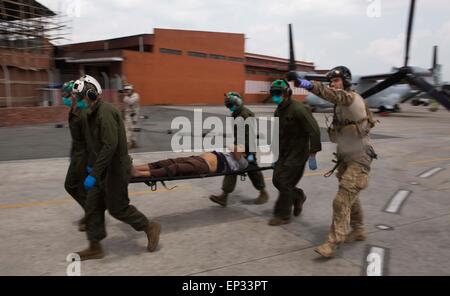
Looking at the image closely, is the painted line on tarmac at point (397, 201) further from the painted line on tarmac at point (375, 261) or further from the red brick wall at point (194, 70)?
the red brick wall at point (194, 70)

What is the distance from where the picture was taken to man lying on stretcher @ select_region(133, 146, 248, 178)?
4711mm

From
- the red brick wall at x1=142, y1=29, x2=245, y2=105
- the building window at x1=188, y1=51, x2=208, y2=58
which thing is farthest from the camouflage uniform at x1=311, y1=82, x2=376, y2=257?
the building window at x1=188, y1=51, x2=208, y2=58

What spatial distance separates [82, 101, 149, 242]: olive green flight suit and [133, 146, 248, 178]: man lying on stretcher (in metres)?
0.67

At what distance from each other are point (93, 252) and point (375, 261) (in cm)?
298

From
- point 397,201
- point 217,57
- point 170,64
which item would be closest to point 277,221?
point 397,201

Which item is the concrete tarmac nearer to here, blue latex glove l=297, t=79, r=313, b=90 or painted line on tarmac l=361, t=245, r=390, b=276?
painted line on tarmac l=361, t=245, r=390, b=276

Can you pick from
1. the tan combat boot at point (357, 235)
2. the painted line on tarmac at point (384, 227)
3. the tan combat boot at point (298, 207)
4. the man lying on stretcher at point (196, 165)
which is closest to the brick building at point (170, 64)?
the man lying on stretcher at point (196, 165)

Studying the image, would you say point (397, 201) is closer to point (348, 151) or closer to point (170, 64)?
point (348, 151)

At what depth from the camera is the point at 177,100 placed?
1382 inches

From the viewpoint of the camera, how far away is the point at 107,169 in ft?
12.6

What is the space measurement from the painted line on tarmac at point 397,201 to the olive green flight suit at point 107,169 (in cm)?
387

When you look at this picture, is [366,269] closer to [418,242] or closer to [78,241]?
[418,242]
